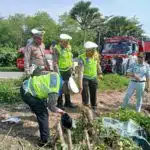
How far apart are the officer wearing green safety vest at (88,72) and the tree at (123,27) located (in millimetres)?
57411

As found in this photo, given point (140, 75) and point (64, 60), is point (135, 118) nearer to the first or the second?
point (140, 75)

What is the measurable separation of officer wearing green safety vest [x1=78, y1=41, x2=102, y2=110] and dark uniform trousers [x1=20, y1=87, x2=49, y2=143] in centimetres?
227

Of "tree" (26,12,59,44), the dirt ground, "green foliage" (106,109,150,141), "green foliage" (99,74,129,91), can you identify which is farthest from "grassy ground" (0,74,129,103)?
"tree" (26,12,59,44)

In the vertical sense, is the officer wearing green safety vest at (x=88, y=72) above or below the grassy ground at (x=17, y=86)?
above

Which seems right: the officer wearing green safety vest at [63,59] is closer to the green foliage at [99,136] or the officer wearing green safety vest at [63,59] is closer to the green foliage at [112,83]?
the green foliage at [99,136]

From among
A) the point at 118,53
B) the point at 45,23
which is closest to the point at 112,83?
the point at 118,53

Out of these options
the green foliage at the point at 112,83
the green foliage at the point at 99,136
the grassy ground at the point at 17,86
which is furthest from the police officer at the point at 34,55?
the green foliage at the point at 112,83

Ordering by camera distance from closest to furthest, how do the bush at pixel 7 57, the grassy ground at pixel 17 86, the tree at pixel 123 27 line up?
the grassy ground at pixel 17 86, the bush at pixel 7 57, the tree at pixel 123 27

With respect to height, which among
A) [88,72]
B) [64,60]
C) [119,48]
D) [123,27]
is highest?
Answer: [123,27]

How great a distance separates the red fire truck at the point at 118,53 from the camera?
2197 cm

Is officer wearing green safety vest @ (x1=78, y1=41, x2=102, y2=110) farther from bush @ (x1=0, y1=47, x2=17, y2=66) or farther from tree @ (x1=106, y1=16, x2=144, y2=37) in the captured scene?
tree @ (x1=106, y1=16, x2=144, y2=37)

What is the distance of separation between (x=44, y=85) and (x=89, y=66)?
3056 millimetres

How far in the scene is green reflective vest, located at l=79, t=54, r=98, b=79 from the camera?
9531 millimetres

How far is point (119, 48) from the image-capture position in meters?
23.3
